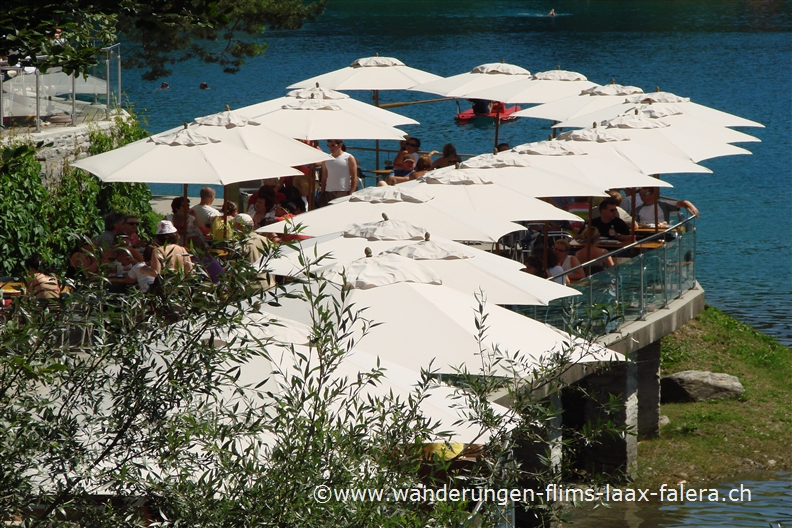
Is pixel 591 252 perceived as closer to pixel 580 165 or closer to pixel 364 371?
pixel 580 165

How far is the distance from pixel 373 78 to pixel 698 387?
8.53 meters

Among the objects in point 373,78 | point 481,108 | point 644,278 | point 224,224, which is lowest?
point 481,108

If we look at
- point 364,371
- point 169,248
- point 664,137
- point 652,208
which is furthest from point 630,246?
point 364,371

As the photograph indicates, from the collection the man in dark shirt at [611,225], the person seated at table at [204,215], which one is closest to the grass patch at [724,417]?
the man in dark shirt at [611,225]

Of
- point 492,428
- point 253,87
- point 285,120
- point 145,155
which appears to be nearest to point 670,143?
point 285,120

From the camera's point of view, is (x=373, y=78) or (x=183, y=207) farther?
(x=373, y=78)

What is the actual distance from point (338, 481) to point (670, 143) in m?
12.7

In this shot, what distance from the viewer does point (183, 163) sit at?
12.2m

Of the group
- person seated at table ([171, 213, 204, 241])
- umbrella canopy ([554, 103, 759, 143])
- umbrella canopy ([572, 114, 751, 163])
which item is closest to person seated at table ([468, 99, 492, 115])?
umbrella canopy ([554, 103, 759, 143])

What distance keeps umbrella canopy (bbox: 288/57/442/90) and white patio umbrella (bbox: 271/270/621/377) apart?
12.9 meters

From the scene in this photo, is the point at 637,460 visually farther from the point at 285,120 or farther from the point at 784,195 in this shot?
the point at 784,195

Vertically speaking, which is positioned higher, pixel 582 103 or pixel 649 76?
pixel 582 103

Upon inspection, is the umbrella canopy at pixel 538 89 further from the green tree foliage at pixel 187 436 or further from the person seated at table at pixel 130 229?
the green tree foliage at pixel 187 436

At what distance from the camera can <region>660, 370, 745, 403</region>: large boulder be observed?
17.6 metres
